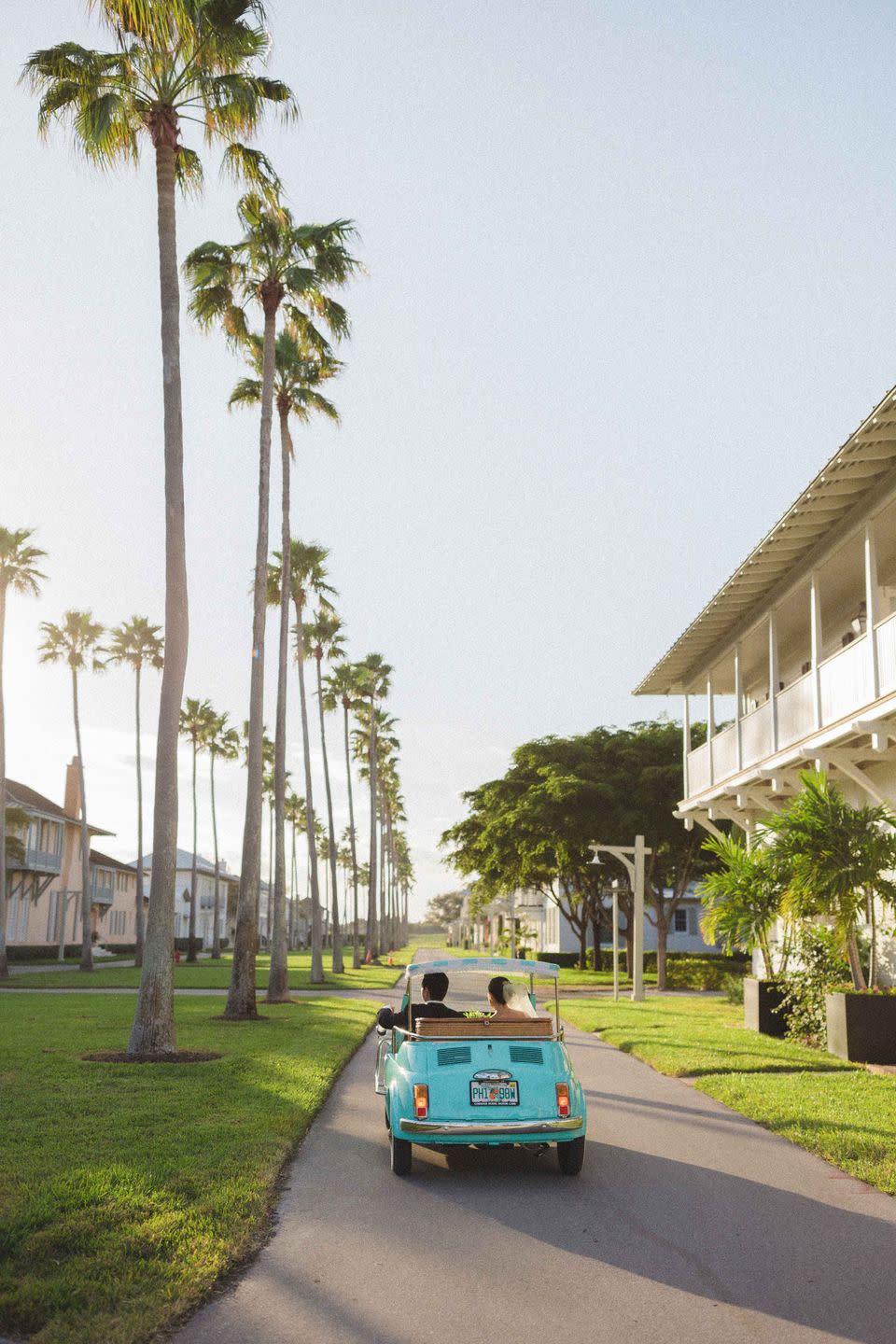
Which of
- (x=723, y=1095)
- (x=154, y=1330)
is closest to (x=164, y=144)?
(x=723, y=1095)

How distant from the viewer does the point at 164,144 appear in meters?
16.8

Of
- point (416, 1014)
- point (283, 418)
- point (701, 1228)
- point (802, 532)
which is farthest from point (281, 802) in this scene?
point (701, 1228)

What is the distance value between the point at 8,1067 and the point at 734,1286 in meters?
10.3

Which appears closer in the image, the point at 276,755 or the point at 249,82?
the point at 249,82

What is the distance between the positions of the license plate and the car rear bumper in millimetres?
121

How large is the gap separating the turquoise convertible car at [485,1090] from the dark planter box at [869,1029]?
8.06 metres

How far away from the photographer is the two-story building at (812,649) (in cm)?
1574

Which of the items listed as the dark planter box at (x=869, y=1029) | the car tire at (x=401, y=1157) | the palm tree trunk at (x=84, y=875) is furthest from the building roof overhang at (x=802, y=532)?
the palm tree trunk at (x=84, y=875)

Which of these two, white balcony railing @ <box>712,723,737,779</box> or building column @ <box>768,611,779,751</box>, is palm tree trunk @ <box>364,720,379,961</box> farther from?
building column @ <box>768,611,779,751</box>

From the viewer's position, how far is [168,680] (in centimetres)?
1592

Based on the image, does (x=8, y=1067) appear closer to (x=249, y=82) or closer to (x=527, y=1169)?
(x=527, y=1169)

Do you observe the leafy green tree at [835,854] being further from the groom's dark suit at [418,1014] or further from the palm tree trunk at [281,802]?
the palm tree trunk at [281,802]

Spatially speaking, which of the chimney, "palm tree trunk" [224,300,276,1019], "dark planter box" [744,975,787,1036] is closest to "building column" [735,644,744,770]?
"dark planter box" [744,975,787,1036]

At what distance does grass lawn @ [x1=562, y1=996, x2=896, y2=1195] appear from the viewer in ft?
30.5
